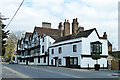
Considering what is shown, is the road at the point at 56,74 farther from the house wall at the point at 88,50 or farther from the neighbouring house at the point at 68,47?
the neighbouring house at the point at 68,47

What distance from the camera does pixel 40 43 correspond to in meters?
59.6

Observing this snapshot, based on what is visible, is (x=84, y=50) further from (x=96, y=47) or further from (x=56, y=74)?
(x=56, y=74)

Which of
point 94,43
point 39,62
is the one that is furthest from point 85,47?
point 39,62

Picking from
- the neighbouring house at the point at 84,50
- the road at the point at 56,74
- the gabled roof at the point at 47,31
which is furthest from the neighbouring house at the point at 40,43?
the road at the point at 56,74

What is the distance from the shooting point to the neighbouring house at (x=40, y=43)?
55197mm

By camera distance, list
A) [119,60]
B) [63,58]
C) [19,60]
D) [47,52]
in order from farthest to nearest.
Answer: [19,60] → [47,52] → [63,58] → [119,60]

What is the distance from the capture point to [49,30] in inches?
2459

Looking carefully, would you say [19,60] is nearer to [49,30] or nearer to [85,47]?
[49,30]

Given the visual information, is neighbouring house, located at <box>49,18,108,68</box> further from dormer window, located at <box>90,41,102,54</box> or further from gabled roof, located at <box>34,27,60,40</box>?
gabled roof, located at <box>34,27,60,40</box>

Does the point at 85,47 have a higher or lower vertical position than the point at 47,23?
lower

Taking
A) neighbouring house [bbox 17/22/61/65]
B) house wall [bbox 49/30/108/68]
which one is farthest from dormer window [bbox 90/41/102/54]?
neighbouring house [bbox 17/22/61/65]

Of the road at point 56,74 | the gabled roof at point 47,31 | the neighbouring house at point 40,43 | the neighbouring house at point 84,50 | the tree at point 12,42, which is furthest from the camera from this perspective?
the tree at point 12,42

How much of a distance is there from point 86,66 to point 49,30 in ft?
87.5

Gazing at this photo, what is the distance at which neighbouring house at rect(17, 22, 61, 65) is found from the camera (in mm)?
55197
